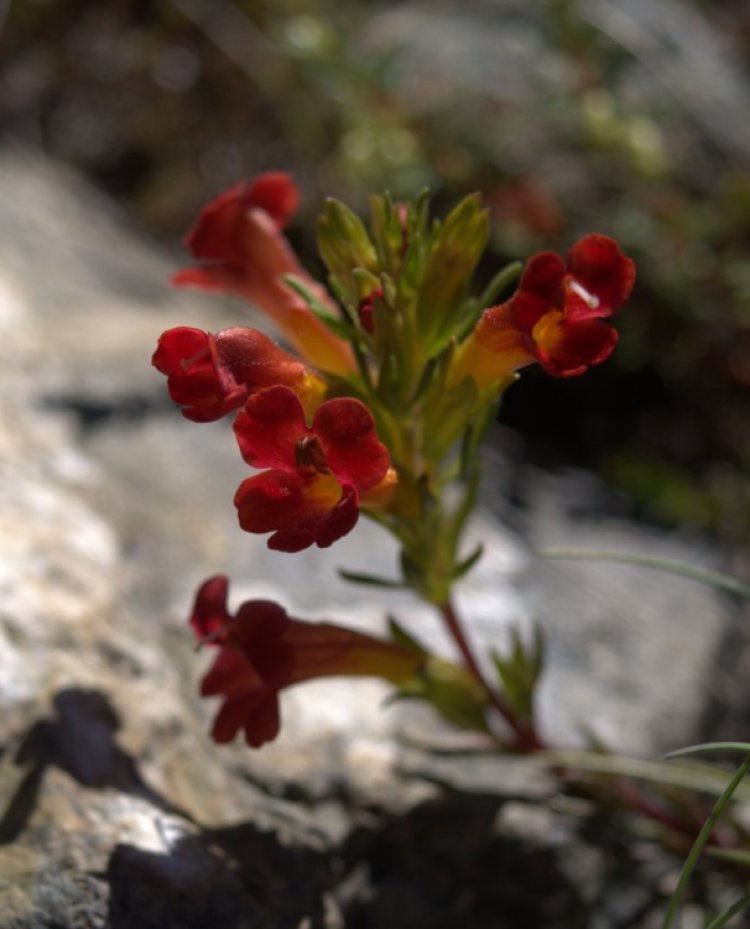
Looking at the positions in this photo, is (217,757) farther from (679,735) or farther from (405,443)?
(679,735)

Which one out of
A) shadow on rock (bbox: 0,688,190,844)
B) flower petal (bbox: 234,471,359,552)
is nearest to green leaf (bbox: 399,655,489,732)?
shadow on rock (bbox: 0,688,190,844)

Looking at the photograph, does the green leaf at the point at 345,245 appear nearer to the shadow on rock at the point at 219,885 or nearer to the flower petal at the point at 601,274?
the flower petal at the point at 601,274

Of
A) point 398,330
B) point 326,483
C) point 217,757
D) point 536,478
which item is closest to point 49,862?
point 217,757

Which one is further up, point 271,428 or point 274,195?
point 274,195

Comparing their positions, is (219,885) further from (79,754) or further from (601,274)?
(601,274)

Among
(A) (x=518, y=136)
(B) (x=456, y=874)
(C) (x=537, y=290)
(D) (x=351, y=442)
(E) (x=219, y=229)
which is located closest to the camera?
(D) (x=351, y=442)

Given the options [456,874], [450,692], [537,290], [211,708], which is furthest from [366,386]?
[456,874]

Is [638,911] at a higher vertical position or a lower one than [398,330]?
lower
